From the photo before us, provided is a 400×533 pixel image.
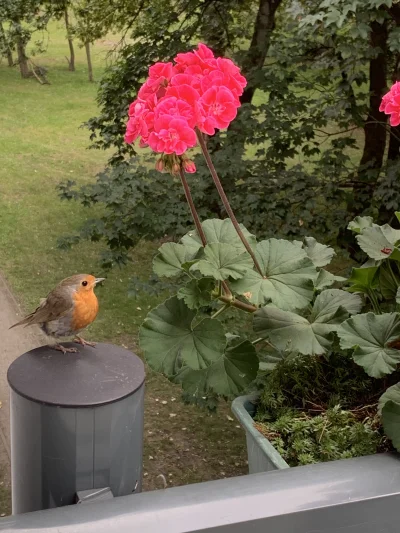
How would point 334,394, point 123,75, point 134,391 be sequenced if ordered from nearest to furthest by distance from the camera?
1. point 134,391
2. point 334,394
3. point 123,75

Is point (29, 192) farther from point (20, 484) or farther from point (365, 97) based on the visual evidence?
point (20, 484)

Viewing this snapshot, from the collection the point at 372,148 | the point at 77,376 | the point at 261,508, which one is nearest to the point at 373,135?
the point at 372,148

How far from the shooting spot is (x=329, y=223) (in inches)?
145

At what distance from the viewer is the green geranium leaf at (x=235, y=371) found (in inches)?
46.6

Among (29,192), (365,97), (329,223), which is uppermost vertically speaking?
(365,97)

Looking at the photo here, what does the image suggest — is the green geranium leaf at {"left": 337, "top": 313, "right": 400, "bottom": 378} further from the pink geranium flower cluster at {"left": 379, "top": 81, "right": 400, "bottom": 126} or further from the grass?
the grass

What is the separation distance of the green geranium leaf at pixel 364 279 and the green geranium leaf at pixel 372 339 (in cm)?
18

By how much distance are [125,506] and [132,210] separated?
9.98ft

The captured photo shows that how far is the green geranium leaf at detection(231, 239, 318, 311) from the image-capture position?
3.96 feet

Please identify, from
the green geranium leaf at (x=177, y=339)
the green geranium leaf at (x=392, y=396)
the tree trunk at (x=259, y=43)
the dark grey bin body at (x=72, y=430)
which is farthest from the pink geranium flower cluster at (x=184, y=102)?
the tree trunk at (x=259, y=43)

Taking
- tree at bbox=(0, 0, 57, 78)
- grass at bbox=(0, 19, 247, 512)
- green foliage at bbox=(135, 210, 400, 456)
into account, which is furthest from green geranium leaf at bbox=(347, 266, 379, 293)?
tree at bbox=(0, 0, 57, 78)

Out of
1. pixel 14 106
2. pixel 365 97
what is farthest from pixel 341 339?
pixel 14 106

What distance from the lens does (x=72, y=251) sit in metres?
6.02

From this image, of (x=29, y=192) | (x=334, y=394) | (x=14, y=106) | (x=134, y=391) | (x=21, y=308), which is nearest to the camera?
(x=134, y=391)
